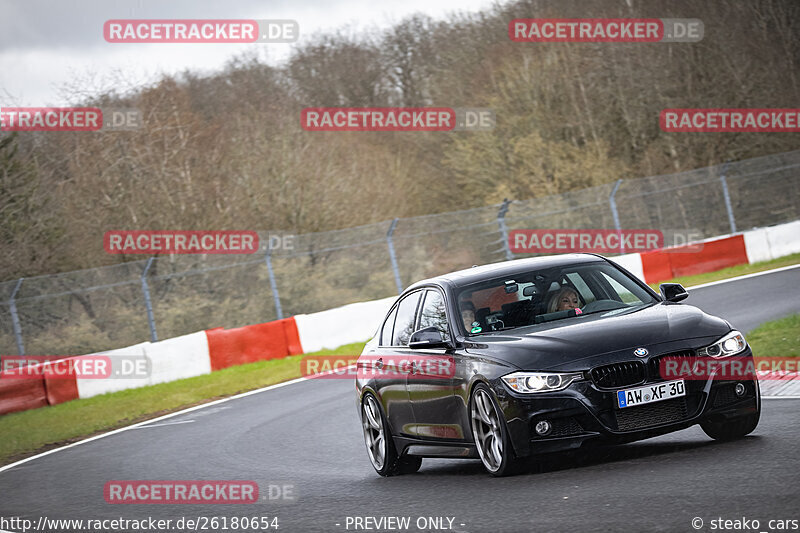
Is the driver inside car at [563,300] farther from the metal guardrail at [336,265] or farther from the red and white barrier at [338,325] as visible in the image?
the metal guardrail at [336,265]

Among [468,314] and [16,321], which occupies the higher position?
[16,321]

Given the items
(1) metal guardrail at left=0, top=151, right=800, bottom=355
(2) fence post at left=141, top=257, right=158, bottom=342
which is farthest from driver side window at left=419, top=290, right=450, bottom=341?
(1) metal guardrail at left=0, top=151, right=800, bottom=355

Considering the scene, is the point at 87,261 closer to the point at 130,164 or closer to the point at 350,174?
the point at 130,164

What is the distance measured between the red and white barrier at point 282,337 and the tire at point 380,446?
28.1 feet

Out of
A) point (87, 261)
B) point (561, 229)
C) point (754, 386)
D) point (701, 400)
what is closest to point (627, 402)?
point (701, 400)

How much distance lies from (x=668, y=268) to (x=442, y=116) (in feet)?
68.1

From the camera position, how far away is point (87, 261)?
30.5 metres

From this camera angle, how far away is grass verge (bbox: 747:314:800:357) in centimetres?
1153

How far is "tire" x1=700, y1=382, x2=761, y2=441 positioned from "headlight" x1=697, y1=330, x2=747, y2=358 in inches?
13.1

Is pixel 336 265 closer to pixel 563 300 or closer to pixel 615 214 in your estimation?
pixel 615 214

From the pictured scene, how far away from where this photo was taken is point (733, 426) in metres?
7.66

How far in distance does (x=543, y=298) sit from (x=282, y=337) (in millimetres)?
14257

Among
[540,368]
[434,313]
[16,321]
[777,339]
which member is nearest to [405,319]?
[434,313]

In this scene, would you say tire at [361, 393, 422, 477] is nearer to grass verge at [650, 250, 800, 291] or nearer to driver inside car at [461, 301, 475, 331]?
driver inside car at [461, 301, 475, 331]
